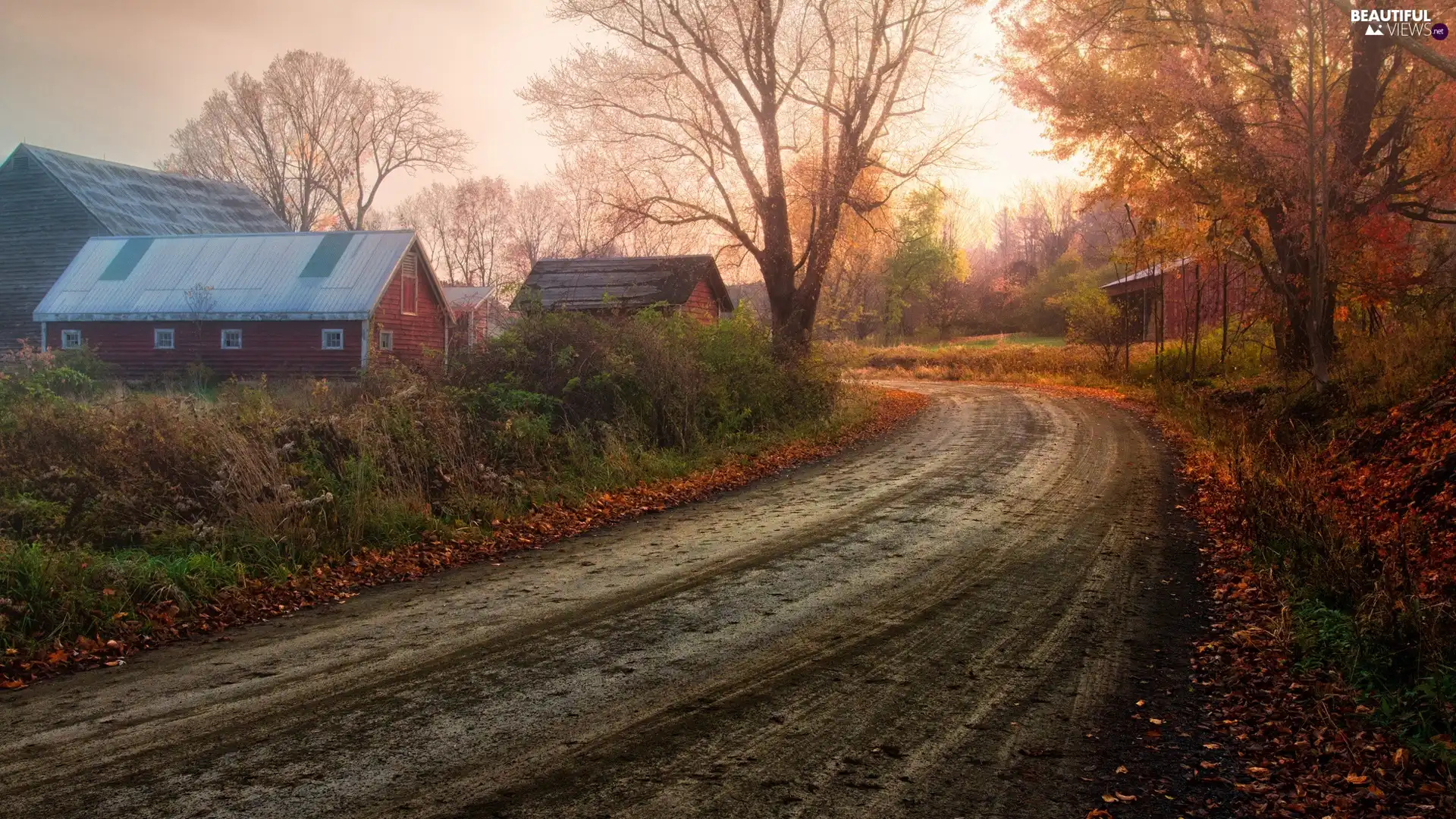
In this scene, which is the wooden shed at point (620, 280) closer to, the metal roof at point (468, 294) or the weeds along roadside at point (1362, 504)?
the weeds along roadside at point (1362, 504)

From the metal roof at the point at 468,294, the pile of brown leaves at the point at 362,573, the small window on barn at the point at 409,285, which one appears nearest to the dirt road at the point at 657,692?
the pile of brown leaves at the point at 362,573

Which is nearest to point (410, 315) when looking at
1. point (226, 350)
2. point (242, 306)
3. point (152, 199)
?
point (242, 306)

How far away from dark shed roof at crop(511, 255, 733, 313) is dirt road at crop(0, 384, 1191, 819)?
1745 cm

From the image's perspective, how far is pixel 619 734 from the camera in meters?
4.46

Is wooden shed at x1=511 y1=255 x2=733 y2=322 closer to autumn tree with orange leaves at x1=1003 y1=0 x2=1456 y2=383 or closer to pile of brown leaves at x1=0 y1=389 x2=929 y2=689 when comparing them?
autumn tree with orange leaves at x1=1003 y1=0 x2=1456 y2=383

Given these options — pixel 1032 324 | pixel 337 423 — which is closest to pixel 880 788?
pixel 337 423

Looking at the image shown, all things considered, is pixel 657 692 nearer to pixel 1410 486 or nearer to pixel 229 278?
pixel 1410 486

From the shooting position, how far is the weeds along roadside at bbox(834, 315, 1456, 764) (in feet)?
16.9

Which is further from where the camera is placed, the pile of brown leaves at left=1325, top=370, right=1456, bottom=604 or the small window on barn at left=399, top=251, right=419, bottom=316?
the small window on barn at left=399, top=251, right=419, bottom=316

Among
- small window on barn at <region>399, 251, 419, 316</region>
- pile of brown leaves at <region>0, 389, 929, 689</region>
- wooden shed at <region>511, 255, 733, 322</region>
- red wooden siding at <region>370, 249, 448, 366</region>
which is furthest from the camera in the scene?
small window on barn at <region>399, 251, 419, 316</region>

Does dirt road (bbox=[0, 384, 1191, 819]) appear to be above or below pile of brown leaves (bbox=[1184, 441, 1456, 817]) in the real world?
above

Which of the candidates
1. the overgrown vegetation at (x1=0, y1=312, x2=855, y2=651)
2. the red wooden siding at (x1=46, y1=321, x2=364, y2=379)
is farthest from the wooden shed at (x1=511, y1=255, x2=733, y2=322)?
the overgrown vegetation at (x1=0, y1=312, x2=855, y2=651)

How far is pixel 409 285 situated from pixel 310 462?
82.1 feet

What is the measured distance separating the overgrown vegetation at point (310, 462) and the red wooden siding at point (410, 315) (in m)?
16.2
